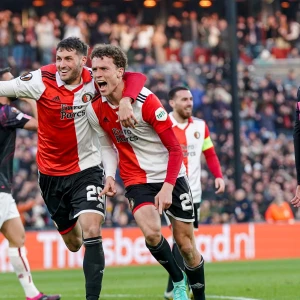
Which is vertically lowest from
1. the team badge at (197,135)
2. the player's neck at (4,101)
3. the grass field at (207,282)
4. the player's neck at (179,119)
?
the grass field at (207,282)

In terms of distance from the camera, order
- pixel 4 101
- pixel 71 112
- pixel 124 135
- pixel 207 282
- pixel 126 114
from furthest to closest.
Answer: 1. pixel 207 282
2. pixel 4 101
3. pixel 71 112
4. pixel 124 135
5. pixel 126 114

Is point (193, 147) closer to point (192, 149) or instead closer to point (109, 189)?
point (192, 149)

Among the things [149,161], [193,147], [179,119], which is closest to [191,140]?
[193,147]

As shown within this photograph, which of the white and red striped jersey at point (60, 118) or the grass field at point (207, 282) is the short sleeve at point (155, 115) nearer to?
the white and red striped jersey at point (60, 118)

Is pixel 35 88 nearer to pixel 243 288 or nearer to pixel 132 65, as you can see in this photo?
pixel 243 288

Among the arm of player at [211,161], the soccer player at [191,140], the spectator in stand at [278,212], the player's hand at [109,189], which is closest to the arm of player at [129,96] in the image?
the player's hand at [109,189]

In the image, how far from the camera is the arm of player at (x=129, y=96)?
25.2ft

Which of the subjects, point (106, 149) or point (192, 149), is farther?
point (192, 149)

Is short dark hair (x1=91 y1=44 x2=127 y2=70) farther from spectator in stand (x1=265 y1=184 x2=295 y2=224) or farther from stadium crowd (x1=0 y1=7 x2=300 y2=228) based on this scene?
spectator in stand (x1=265 y1=184 x2=295 y2=224)

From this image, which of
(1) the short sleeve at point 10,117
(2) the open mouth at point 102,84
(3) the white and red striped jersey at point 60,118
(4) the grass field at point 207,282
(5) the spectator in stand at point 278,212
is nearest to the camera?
(2) the open mouth at point 102,84

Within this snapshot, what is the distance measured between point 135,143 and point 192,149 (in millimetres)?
3136

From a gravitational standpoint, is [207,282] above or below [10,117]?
below

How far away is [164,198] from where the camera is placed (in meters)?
7.71

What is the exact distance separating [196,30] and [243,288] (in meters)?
16.1
